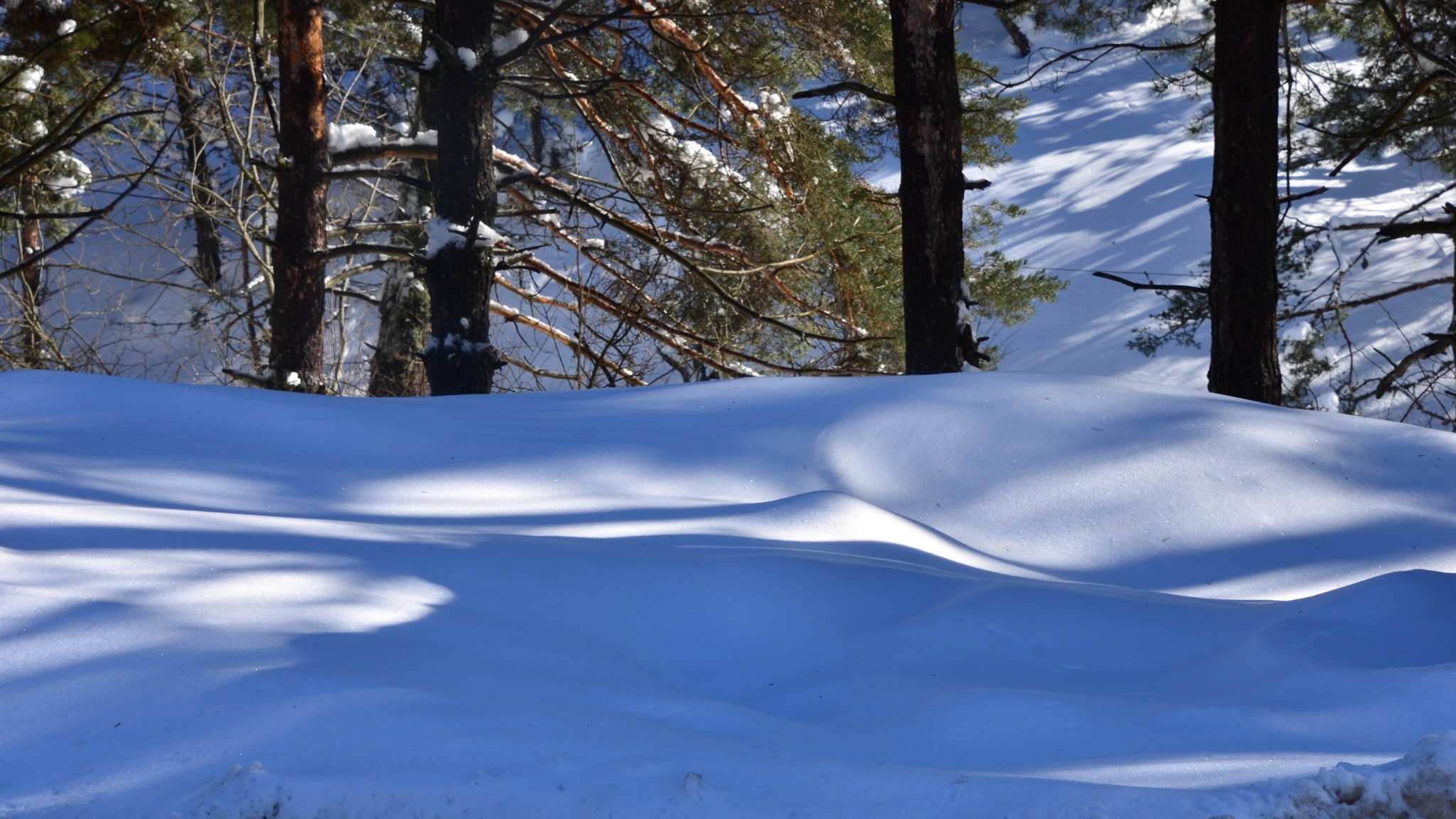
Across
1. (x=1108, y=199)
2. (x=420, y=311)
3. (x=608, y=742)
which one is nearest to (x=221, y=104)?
(x=420, y=311)

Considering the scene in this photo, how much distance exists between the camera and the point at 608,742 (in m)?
1.34

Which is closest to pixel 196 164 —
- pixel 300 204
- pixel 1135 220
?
pixel 300 204

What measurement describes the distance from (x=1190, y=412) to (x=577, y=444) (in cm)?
219

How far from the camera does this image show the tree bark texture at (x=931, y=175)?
5.07m

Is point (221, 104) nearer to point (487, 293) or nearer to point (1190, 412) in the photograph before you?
point (487, 293)

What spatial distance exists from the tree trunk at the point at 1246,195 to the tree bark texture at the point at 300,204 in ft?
17.5

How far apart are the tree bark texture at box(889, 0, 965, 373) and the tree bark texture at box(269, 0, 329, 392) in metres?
3.75

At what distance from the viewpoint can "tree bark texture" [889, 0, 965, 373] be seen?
507cm

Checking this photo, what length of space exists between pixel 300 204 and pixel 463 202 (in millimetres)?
1667

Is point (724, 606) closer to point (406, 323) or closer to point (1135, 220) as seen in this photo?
point (406, 323)

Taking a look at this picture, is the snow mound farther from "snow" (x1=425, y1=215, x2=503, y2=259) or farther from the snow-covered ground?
the snow-covered ground

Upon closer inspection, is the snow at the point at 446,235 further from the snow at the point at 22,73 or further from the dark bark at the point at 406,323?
the dark bark at the point at 406,323


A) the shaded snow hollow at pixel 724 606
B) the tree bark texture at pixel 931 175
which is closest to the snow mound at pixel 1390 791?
the shaded snow hollow at pixel 724 606

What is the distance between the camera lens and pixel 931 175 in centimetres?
514
